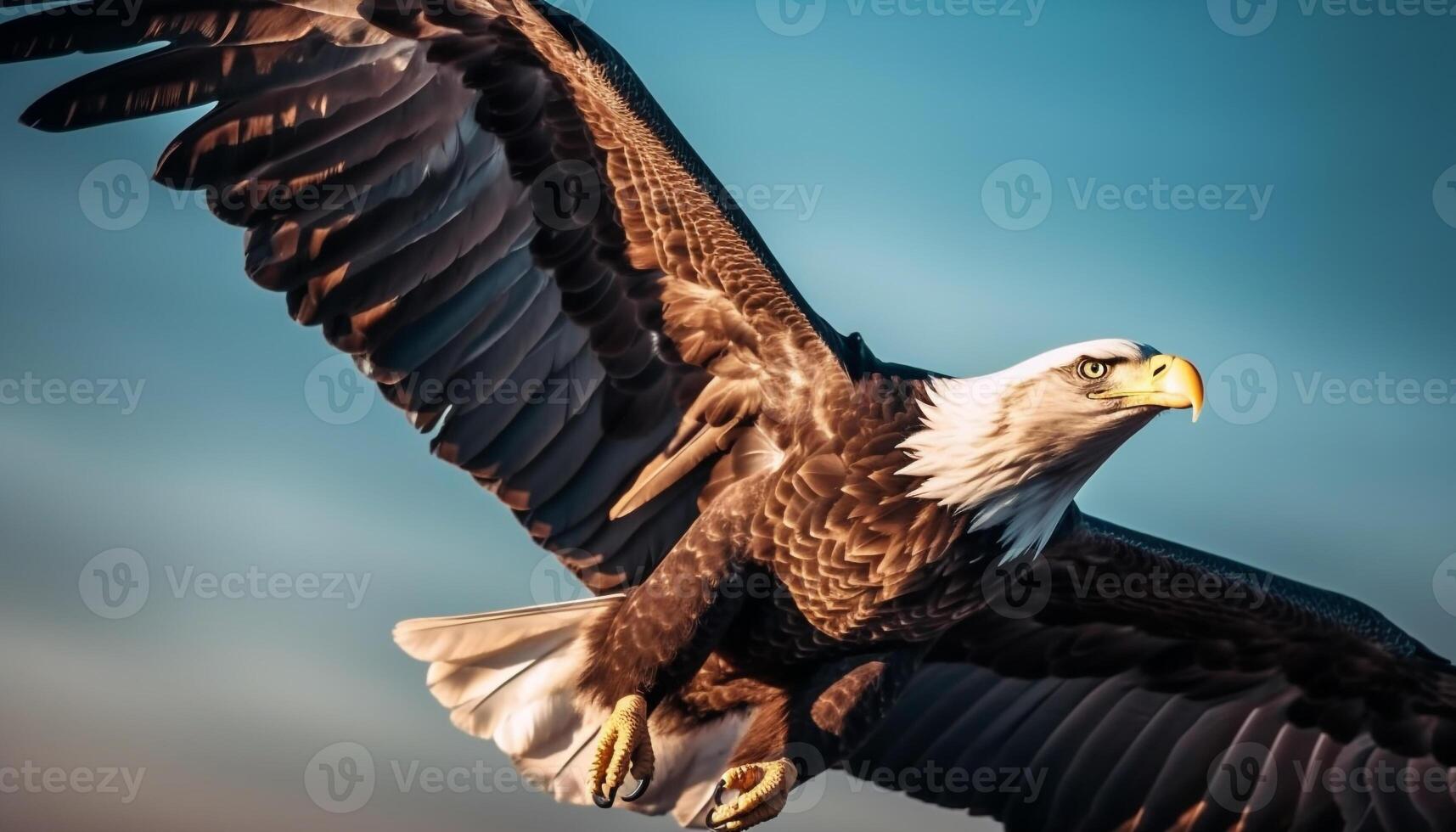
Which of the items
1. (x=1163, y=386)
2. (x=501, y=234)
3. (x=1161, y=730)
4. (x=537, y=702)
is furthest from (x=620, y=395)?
(x=1161, y=730)

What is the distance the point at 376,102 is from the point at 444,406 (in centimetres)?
123

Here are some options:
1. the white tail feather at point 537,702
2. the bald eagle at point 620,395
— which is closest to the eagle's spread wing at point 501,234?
the bald eagle at point 620,395

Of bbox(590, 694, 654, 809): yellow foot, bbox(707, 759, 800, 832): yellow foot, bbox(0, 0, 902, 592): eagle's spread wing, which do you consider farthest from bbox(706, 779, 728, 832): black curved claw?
bbox(0, 0, 902, 592): eagle's spread wing

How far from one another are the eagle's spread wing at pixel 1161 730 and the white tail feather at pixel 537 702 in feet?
3.75

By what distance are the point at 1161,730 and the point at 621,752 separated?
3254 millimetres

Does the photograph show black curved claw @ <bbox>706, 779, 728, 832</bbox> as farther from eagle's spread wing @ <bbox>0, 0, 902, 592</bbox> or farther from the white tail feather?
eagle's spread wing @ <bbox>0, 0, 902, 592</bbox>

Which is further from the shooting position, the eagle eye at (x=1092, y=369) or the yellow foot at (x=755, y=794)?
the yellow foot at (x=755, y=794)

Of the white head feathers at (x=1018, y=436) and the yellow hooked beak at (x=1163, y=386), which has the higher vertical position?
the yellow hooked beak at (x=1163, y=386)

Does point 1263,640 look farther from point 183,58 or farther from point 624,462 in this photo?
point 183,58

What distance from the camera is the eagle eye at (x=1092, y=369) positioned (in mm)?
5270

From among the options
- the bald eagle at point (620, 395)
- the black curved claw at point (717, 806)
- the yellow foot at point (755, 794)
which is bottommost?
the black curved claw at point (717, 806)

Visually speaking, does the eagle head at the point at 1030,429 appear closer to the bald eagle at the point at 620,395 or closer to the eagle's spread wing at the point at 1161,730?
the bald eagle at the point at 620,395

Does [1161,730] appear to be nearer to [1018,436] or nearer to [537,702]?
[1018,436]

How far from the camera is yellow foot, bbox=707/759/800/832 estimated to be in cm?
552
